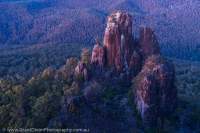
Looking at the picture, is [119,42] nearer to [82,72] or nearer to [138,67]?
[138,67]

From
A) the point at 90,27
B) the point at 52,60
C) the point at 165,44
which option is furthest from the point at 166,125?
the point at 90,27

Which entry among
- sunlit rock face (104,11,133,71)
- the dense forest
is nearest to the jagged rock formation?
sunlit rock face (104,11,133,71)

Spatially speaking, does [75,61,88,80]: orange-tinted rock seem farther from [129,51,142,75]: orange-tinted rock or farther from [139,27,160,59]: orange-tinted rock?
[139,27,160,59]: orange-tinted rock

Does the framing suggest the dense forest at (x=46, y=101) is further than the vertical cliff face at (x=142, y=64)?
No

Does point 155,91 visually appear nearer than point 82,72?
Yes

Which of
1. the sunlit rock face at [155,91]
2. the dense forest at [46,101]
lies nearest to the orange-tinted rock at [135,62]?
the sunlit rock face at [155,91]

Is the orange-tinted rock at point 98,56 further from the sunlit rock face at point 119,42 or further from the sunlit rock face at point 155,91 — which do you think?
the sunlit rock face at point 155,91

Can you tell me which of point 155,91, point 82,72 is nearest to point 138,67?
point 155,91
